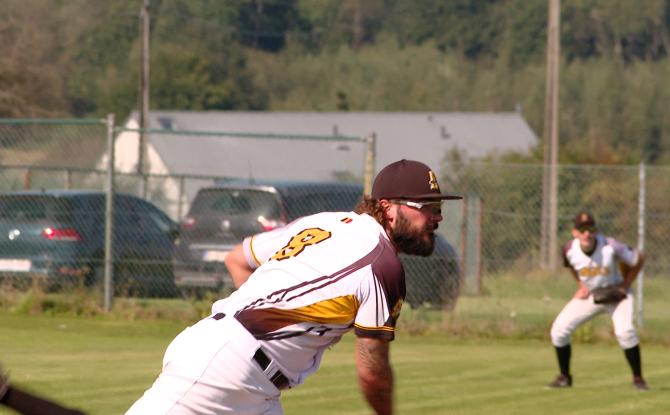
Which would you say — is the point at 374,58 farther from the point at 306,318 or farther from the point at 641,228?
the point at 306,318

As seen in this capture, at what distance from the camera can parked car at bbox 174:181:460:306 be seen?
58.0 feet

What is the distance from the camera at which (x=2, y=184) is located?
72.4 feet

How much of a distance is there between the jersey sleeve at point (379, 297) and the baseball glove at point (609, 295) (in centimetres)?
846

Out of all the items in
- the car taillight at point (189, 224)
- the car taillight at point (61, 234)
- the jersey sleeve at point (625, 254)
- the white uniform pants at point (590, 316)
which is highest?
the jersey sleeve at point (625, 254)

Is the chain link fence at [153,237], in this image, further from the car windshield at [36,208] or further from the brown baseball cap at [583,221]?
the brown baseball cap at [583,221]

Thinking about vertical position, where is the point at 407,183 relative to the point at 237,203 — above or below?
above

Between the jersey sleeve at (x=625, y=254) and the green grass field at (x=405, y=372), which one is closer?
the green grass field at (x=405, y=372)

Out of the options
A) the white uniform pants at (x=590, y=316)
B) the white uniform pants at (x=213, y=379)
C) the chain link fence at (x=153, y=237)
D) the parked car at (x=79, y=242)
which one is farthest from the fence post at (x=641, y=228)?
the white uniform pants at (x=213, y=379)

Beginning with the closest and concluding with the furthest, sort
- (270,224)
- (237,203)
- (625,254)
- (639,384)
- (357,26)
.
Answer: (639,384) → (625,254) → (270,224) → (237,203) → (357,26)

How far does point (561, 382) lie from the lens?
13414mm

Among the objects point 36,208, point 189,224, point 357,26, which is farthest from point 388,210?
point 357,26

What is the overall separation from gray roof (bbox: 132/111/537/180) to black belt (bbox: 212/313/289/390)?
121ft

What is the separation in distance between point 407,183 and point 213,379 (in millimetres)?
1103

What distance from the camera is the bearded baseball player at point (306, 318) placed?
18.3 ft
